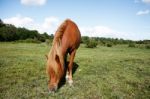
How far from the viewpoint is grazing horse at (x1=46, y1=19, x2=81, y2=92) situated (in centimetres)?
462

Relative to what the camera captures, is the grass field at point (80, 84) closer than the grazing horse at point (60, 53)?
No

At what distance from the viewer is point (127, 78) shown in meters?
7.40

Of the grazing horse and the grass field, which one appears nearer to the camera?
the grazing horse

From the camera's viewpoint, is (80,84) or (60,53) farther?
(80,84)

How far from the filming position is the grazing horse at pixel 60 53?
4.62 meters

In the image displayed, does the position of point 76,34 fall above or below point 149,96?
above

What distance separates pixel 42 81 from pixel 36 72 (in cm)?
125

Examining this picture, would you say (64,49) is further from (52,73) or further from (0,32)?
(0,32)

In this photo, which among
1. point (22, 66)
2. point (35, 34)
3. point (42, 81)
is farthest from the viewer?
point (35, 34)

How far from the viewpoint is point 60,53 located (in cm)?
485

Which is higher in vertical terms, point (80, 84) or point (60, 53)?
point (60, 53)

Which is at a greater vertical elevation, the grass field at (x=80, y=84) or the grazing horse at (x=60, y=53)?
the grazing horse at (x=60, y=53)

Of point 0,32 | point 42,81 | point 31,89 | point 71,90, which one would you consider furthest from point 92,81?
point 0,32

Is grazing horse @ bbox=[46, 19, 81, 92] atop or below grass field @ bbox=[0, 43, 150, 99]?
atop
